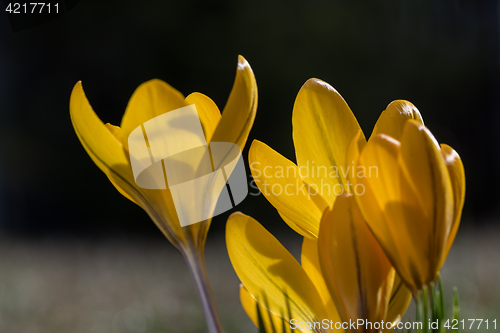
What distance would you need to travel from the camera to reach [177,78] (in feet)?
3.76

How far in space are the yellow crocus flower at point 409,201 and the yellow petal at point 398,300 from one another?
0.02m

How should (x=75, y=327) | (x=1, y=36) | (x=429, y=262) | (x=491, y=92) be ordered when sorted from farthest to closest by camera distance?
(x=491, y=92), (x=1, y=36), (x=75, y=327), (x=429, y=262)

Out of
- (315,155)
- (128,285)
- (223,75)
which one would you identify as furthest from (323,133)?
(223,75)

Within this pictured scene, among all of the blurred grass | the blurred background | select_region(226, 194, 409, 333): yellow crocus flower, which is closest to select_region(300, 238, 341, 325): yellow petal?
select_region(226, 194, 409, 333): yellow crocus flower

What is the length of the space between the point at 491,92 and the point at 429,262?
1218mm

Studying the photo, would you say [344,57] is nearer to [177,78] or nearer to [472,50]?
[472,50]

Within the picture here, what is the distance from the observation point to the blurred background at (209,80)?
106 centimetres

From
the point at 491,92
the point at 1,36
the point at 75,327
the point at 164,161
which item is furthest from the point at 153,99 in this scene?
the point at 491,92

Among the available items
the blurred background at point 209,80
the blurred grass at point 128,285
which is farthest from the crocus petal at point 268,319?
the blurred background at point 209,80

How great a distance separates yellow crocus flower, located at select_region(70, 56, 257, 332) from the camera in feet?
0.27

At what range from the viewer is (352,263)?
0.08 meters

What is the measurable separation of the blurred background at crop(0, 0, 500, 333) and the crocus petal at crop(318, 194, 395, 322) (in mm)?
915

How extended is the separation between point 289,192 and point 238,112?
0.08 feet

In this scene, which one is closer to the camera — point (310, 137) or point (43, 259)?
point (310, 137)
